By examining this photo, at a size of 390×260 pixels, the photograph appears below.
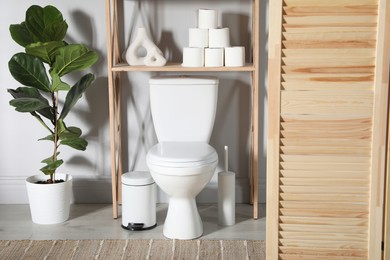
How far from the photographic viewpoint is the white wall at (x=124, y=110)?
12.4ft

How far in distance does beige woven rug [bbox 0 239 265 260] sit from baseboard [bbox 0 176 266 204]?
642 mm

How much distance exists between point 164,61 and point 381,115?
1313 mm

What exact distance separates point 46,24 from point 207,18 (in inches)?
33.9

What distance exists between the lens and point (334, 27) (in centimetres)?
267

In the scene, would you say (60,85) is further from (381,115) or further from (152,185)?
(381,115)

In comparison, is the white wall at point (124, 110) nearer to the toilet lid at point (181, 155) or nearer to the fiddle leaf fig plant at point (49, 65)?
the fiddle leaf fig plant at point (49, 65)

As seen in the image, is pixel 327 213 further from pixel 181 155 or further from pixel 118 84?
pixel 118 84

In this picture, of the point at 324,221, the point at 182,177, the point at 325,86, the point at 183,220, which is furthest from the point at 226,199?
the point at 325,86

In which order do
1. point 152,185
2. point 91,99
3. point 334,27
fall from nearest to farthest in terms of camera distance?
point 334,27 → point 152,185 → point 91,99

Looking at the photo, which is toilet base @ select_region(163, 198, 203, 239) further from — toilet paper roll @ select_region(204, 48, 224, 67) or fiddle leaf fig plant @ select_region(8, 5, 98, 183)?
toilet paper roll @ select_region(204, 48, 224, 67)

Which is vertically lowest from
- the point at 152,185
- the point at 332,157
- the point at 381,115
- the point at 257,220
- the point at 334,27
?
the point at 257,220

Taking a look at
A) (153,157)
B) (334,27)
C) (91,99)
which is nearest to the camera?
(334,27)

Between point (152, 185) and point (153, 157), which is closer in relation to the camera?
point (153, 157)

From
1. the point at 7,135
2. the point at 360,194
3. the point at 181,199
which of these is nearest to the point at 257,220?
the point at 181,199
